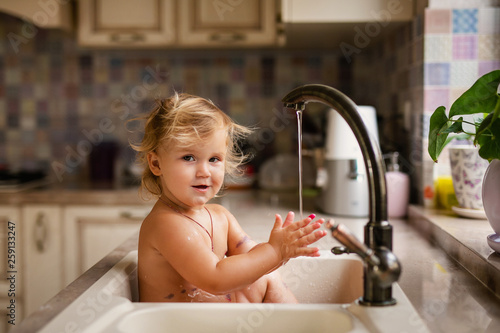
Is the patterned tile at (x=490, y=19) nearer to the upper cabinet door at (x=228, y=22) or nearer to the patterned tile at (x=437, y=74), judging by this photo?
the patterned tile at (x=437, y=74)

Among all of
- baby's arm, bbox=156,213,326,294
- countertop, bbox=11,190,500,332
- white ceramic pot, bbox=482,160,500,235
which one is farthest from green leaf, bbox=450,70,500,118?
baby's arm, bbox=156,213,326,294

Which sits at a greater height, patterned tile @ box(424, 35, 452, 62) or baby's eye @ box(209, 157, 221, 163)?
patterned tile @ box(424, 35, 452, 62)

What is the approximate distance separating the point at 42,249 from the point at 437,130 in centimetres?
164

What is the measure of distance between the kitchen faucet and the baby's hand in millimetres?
78

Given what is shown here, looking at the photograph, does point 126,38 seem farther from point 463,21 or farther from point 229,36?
point 463,21

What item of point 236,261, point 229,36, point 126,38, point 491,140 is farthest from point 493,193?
point 126,38

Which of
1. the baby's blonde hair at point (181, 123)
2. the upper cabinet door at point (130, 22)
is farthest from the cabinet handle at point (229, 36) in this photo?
the baby's blonde hair at point (181, 123)

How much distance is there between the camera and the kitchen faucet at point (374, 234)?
698 mm

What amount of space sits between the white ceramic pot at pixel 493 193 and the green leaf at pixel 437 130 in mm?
100

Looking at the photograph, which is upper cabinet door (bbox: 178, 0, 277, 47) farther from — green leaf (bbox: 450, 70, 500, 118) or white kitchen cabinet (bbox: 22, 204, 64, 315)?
green leaf (bbox: 450, 70, 500, 118)

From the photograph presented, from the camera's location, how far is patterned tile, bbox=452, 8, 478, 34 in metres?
1.56

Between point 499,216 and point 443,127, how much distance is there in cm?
19

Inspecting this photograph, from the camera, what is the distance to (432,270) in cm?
102

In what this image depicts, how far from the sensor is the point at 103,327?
2.27ft
